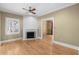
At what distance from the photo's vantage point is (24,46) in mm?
2057

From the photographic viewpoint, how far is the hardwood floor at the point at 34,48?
1895mm

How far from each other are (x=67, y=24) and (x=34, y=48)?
0.94m

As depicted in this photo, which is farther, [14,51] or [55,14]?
[55,14]

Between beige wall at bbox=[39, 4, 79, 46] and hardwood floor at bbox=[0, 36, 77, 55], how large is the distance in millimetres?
203

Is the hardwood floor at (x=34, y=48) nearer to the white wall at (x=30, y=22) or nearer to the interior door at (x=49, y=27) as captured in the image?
the interior door at (x=49, y=27)

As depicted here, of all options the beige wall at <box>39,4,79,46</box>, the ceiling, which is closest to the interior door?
the beige wall at <box>39,4,79,46</box>

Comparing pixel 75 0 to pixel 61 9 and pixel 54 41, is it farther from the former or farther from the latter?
pixel 54 41

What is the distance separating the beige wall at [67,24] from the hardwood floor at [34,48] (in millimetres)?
203

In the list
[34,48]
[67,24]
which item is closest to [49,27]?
[67,24]

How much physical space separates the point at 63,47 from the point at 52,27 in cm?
53

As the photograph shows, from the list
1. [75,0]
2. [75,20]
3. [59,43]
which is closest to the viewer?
[75,0]

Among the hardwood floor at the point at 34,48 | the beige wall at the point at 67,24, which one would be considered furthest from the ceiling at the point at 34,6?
the hardwood floor at the point at 34,48

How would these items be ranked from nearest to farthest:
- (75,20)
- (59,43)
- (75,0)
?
(75,0), (75,20), (59,43)

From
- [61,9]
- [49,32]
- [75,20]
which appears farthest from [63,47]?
[61,9]
